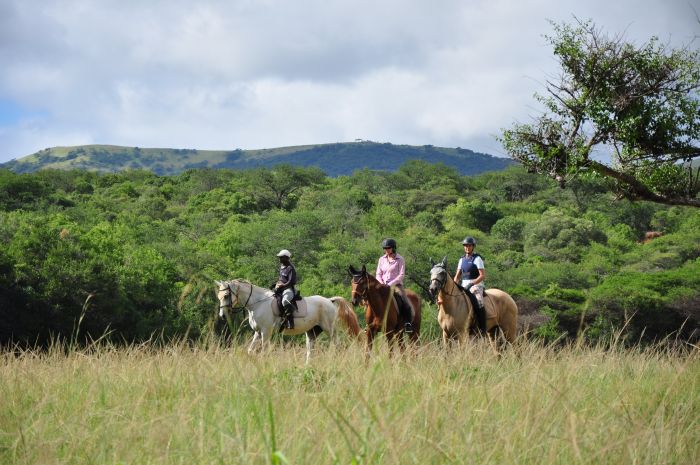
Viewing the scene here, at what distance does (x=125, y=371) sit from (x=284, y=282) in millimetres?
8691

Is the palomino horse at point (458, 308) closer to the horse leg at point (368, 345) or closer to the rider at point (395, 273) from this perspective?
the rider at point (395, 273)

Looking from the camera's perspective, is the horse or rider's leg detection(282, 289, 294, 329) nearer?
the horse

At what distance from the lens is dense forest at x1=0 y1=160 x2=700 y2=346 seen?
2823 centimetres

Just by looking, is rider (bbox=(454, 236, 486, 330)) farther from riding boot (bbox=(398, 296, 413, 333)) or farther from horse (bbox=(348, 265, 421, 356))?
horse (bbox=(348, 265, 421, 356))

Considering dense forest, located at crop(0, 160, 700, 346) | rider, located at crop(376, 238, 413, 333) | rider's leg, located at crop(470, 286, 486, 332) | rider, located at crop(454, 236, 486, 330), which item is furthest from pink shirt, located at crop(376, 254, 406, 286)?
dense forest, located at crop(0, 160, 700, 346)

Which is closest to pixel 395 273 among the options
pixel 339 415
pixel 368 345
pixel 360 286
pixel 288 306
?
pixel 360 286

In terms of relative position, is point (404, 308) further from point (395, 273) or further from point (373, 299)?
point (373, 299)

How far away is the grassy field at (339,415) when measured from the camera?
3604 millimetres

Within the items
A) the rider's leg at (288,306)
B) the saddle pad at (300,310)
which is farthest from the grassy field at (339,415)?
the saddle pad at (300,310)

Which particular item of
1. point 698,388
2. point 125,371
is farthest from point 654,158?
point 125,371

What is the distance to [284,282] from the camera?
14.7m

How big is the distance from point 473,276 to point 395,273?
A: 1608 millimetres

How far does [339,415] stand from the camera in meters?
2.83

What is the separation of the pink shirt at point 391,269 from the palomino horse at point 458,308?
0.46 meters
